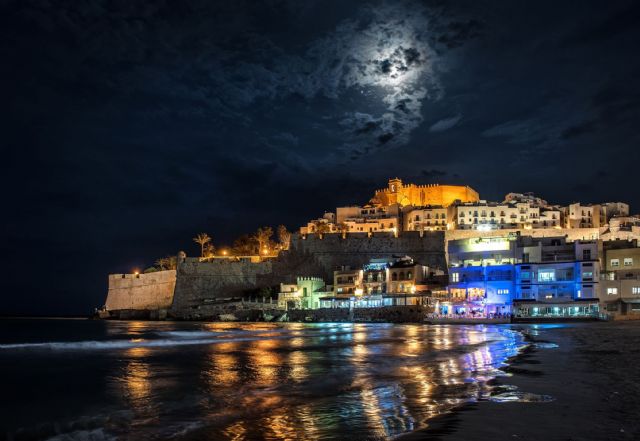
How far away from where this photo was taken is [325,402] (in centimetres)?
1066

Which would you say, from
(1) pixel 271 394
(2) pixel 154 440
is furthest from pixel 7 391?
(2) pixel 154 440

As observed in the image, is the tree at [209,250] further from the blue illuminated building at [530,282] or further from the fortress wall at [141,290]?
the blue illuminated building at [530,282]

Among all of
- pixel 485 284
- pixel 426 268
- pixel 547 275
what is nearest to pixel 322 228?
pixel 426 268

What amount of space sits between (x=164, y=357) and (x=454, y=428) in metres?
15.6

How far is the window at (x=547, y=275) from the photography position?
4512 centimetres

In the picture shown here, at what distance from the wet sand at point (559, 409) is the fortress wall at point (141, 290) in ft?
180

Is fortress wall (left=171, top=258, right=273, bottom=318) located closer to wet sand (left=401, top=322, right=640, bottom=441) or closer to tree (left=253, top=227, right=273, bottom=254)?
tree (left=253, top=227, right=273, bottom=254)

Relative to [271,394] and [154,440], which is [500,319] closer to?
[271,394]

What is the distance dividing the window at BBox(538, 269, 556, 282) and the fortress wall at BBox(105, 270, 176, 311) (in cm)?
3973

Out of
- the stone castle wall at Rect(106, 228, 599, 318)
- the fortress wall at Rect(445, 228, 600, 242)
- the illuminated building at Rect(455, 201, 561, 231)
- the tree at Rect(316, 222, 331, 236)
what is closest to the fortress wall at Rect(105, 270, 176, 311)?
the stone castle wall at Rect(106, 228, 599, 318)

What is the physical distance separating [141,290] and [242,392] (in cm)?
5979

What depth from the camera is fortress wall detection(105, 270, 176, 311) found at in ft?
215

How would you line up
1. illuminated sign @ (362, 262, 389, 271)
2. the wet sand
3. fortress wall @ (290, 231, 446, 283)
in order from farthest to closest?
fortress wall @ (290, 231, 446, 283)
illuminated sign @ (362, 262, 389, 271)
the wet sand

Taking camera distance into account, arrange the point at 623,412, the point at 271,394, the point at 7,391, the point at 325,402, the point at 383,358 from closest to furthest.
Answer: the point at 623,412 < the point at 325,402 < the point at 271,394 < the point at 7,391 < the point at 383,358
